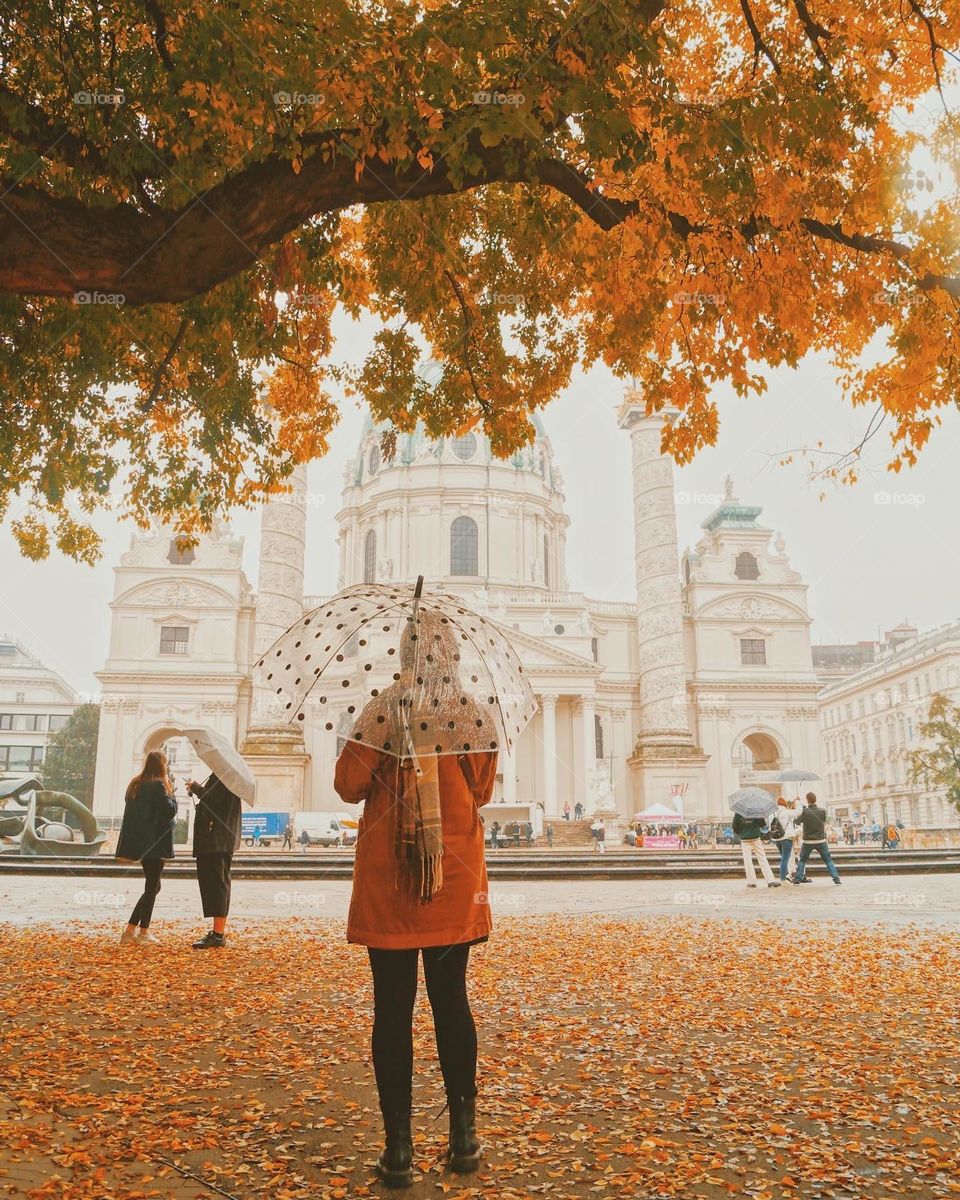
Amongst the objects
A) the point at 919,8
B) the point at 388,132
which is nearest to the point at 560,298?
the point at 919,8

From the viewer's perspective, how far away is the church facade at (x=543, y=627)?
150 feet

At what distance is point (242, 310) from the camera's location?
771 cm

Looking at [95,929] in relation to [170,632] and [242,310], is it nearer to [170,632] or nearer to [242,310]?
[242,310]

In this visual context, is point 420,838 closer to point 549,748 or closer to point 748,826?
point 748,826

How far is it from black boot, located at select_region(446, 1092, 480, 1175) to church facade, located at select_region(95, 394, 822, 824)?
116 feet

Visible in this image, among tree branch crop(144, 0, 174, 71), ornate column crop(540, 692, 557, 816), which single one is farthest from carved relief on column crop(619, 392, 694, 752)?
tree branch crop(144, 0, 174, 71)

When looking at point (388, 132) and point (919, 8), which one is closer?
point (388, 132)

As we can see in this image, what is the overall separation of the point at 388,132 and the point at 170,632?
48.7 meters

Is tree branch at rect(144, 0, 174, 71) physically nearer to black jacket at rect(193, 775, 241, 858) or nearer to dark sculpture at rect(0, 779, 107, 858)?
black jacket at rect(193, 775, 241, 858)

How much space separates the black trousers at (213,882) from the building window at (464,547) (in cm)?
4641

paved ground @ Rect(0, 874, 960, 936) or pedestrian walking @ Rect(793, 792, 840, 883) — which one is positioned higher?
pedestrian walking @ Rect(793, 792, 840, 883)

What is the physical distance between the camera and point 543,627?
49.8 m

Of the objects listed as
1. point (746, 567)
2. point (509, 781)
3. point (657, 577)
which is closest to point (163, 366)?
point (509, 781)

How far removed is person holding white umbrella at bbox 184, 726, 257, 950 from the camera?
7.88 metres
